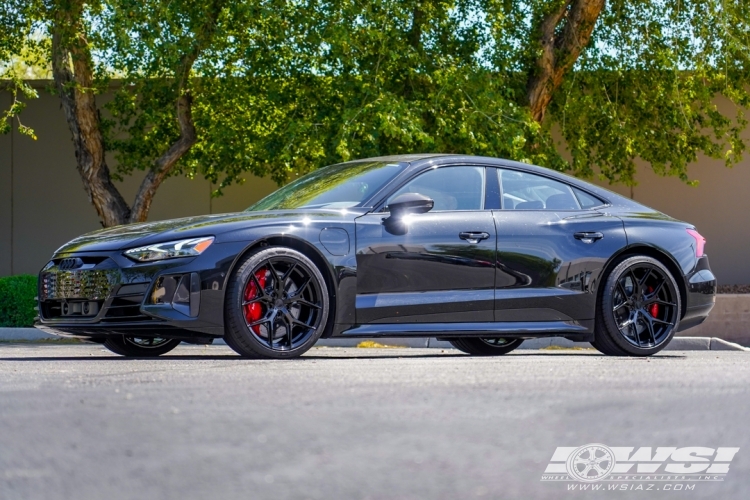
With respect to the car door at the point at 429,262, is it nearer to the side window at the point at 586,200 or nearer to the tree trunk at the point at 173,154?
the side window at the point at 586,200

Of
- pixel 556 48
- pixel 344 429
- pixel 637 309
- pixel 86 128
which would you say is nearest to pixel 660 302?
pixel 637 309

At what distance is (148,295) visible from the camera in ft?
23.2

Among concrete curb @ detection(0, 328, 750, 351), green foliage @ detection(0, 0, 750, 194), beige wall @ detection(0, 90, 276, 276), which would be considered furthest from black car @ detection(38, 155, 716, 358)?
beige wall @ detection(0, 90, 276, 276)

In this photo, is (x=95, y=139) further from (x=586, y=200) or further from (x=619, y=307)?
(x=619, y=307)

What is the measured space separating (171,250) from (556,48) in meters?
10.9

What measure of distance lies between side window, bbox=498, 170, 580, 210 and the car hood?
4.20 feet

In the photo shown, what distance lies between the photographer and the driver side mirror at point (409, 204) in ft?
25.0

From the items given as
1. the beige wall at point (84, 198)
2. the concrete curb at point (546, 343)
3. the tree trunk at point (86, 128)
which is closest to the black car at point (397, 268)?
the concrete curb at point (546, 343)

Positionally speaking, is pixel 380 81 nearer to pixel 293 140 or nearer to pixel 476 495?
pixel 293 140

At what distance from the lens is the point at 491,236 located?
8.00 metres

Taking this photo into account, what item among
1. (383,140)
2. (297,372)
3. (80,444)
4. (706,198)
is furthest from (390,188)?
(706,198)

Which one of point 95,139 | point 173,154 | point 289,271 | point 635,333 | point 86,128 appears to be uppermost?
point 86,128

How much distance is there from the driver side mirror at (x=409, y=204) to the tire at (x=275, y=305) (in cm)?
74

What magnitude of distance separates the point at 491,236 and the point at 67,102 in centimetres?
1150
